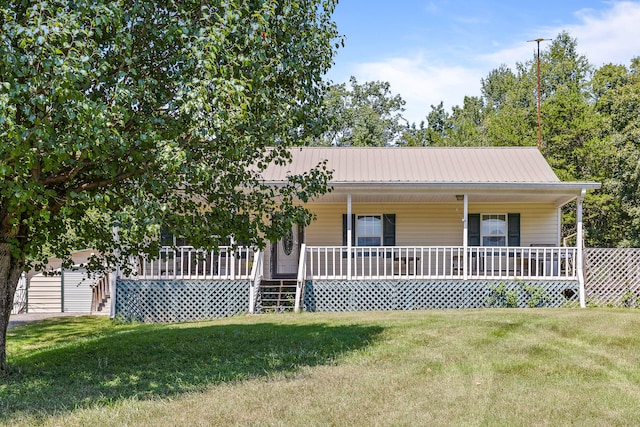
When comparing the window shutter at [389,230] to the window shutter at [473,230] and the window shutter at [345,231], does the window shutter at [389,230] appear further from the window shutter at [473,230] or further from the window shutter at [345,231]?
the window shutter at [473,230]

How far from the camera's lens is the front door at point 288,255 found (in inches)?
644

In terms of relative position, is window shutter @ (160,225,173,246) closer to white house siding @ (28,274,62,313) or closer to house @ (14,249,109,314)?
house @ (14,249,109,314)

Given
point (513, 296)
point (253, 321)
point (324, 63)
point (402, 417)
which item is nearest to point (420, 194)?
point (513, 296)

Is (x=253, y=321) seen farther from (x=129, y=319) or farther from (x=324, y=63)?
Result: (x=324, y=63)

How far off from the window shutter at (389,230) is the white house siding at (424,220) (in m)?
0.10

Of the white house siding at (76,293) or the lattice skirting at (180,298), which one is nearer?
the lattice skirting at (180,298)

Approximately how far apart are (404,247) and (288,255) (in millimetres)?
4000

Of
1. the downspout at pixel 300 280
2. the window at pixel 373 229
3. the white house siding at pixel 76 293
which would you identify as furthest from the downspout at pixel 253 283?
the white house siding at pixel 76 293

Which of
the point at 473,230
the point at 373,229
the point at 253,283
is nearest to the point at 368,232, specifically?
the point at 373,229

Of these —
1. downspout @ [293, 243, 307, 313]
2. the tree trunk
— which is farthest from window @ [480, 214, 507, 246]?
the tree trunk

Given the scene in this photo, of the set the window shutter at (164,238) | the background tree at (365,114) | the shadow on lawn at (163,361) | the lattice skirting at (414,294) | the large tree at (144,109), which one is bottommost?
the shadow on lawn at (163,361)

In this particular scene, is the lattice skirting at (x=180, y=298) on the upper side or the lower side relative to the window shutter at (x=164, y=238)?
lower

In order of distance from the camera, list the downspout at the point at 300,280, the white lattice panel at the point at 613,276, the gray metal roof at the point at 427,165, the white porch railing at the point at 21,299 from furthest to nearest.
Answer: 1. the white porch railing at the point at 21,299
2. the gray metal roof at the point at 427,165
3. the white lattice panel at the point at 613,276
4. the downspout at the point at 300,280

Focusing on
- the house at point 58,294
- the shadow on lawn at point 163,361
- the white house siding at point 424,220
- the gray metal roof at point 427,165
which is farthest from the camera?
the house at point 58,294
